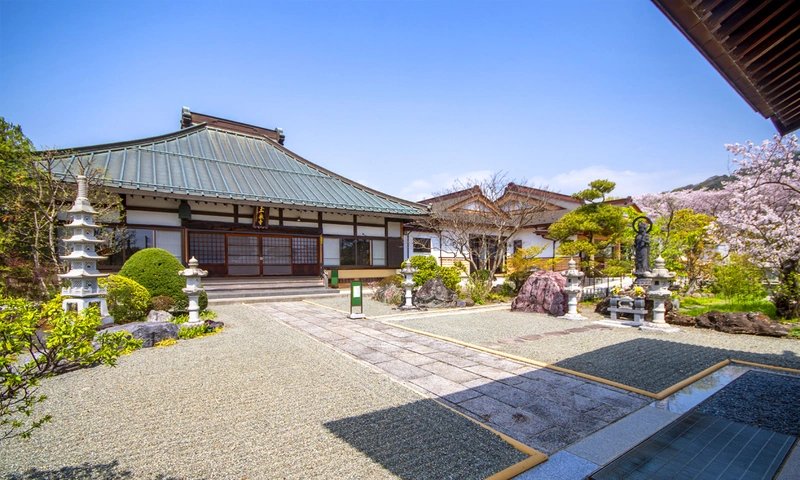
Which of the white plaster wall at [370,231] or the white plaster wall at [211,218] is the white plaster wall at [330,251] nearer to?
the white plaster wall at [370,231]

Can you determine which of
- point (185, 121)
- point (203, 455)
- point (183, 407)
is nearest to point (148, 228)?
point (185, 121)

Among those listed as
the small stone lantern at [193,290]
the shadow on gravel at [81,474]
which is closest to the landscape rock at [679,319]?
the shadow on gravel at [81,474]

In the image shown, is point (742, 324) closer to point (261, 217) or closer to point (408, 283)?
point (408, 283)

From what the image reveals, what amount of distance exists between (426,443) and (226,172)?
43.2 feet

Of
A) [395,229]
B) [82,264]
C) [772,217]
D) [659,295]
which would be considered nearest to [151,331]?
[82,264]

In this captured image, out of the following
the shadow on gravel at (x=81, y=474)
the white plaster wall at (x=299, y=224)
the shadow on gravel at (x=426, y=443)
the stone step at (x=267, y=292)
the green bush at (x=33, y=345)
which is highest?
the white plaster wall at (x=299, y=224)

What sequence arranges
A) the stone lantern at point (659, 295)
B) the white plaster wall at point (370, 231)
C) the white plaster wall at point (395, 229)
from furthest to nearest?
1. the white plaster wall at point (395, 229)
2. the white plaster wall at point (370, 231)
3. the stone lantern at point (659, 295)

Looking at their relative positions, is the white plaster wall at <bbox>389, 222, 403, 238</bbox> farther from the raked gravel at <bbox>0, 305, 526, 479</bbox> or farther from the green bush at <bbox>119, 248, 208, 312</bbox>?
the raked gravel at <bbox>0, 305, 526, 479</bbox>

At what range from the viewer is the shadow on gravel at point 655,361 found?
14.5 feet

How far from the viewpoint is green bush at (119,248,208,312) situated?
7781 millimetres

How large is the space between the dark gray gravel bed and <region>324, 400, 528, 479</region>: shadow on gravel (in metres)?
2.26

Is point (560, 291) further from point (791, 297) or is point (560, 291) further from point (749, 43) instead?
point (749, 43)

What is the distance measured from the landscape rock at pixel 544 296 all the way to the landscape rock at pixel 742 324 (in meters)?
2.75

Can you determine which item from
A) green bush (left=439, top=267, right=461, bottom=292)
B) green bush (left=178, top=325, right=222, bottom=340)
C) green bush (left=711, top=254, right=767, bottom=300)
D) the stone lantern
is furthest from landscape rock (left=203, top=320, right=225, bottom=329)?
green bush (left=711, top=254, right=767, bottom=300)
